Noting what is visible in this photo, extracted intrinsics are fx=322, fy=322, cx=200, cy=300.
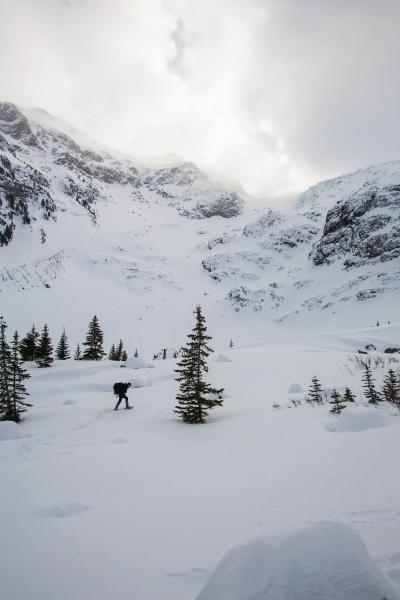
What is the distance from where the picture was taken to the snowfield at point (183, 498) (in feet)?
9.26

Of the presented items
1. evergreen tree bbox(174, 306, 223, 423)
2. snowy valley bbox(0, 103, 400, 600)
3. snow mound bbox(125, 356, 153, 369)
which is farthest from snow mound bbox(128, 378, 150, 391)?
evergreen tree bbox(174, 306, 223, 423)

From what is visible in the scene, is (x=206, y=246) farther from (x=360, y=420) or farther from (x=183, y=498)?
(x=183, y=498)

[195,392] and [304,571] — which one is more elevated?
[195,392]

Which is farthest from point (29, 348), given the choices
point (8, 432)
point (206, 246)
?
point (206, 246)

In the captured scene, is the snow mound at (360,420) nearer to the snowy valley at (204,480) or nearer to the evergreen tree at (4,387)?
the snowy valley at (204,480)

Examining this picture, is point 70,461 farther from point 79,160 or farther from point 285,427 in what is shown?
point 79,160

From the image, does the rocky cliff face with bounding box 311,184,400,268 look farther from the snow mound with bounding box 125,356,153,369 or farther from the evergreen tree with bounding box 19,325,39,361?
the evergreen tree with bounding box 19,325,39,361

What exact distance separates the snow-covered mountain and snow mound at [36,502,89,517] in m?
52.9

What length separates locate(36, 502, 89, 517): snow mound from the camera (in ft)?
13.9

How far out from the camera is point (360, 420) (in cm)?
650

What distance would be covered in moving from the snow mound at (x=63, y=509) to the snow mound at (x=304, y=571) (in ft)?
8.85

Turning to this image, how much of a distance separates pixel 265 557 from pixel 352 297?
66.1m

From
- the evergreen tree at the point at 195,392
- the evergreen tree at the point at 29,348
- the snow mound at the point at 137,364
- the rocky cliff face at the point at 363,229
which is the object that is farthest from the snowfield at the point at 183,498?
the rocky cliff face at the point at 363,229

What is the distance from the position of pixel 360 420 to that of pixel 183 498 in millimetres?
3981
